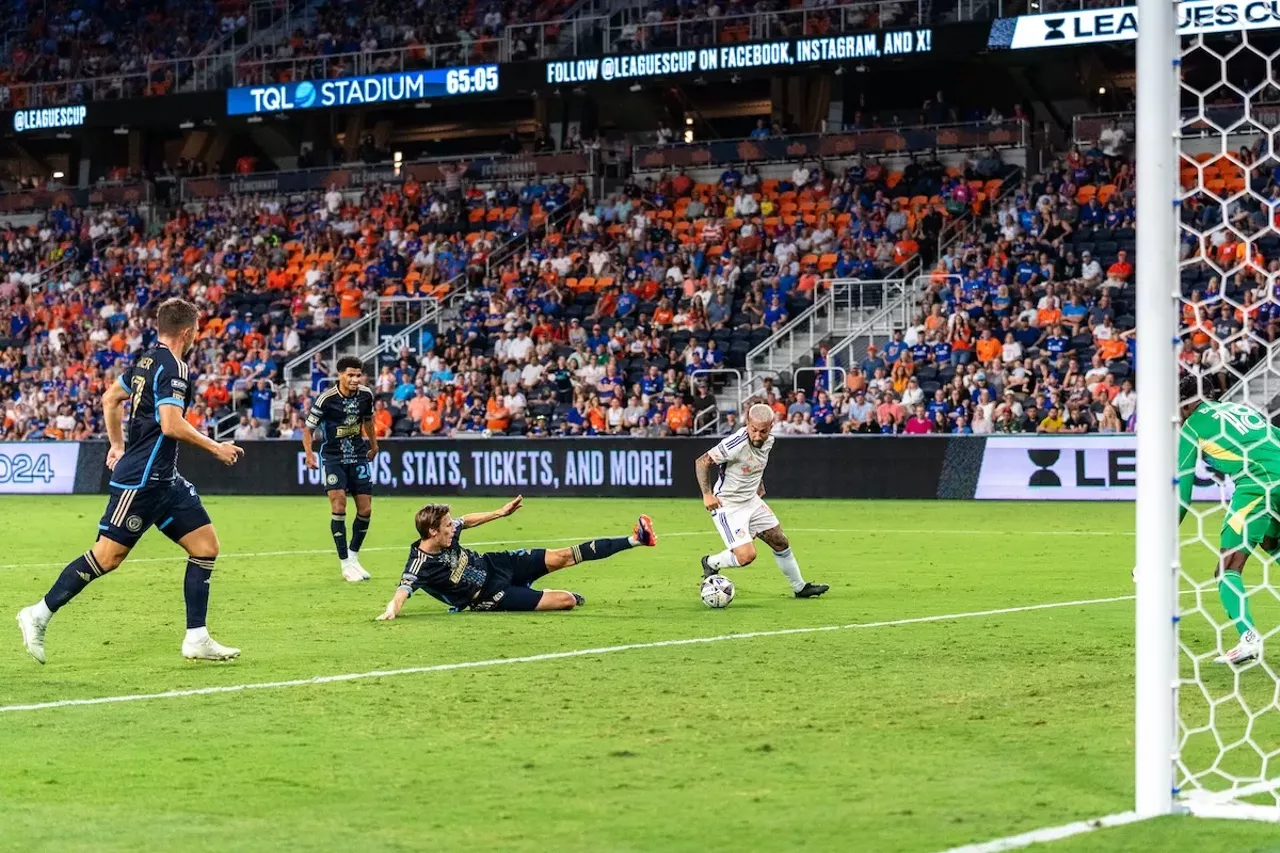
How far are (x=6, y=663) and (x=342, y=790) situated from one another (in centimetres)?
490

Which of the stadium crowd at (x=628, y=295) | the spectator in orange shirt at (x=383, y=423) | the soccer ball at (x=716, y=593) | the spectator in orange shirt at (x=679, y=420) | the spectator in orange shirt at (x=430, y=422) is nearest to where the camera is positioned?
the soccer ball at (x=716, y=593)

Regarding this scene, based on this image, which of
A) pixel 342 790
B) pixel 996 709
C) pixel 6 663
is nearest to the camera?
pixel 342 790

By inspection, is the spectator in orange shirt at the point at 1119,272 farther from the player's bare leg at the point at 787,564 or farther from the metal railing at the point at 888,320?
the player's bare leg at the point at 787,564

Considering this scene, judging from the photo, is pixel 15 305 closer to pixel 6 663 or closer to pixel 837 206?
pixel 837 206

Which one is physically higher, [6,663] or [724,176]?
[724,176]

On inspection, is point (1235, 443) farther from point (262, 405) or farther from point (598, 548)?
point (262, 405)

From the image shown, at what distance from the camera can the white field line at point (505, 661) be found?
9.47m

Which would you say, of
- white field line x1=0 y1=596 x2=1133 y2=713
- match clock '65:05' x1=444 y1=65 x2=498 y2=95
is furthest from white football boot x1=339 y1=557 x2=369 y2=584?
match clock '65:05' x1=444 y1=65 x2=498 y2=95

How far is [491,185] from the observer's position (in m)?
45.3

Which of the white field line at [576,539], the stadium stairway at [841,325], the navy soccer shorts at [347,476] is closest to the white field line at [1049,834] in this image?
the navy soccer shorts at [347,476]

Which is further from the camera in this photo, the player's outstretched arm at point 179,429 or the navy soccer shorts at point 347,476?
the navy soccer shorts at point 347,476

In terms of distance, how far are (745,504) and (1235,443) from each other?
5640 mm

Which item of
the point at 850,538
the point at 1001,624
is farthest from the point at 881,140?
the point at 1001,624

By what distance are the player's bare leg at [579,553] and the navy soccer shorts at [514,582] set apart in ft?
0.23
